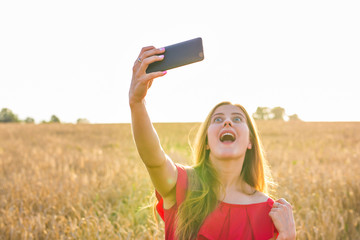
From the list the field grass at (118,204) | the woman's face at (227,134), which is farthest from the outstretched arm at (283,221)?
the field grass at (118,204)

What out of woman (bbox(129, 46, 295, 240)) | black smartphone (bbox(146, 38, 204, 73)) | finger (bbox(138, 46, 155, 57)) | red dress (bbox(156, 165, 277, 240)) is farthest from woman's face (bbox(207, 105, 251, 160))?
finger (bbox(138, 46, 155, 57))

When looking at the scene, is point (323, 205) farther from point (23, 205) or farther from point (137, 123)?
point (23, 205)

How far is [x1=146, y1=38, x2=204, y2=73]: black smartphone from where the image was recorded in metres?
1.57

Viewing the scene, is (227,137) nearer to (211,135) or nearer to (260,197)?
(211,135)

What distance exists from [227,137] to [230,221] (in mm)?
489

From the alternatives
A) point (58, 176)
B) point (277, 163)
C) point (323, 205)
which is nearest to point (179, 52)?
point (323, 205)

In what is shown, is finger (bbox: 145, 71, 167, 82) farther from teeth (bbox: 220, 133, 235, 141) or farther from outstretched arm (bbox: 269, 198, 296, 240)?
outstretched arm (bbox: 269, 198, 296, 240)

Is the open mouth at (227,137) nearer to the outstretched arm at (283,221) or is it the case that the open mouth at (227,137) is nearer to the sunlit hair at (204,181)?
the sunlit hair at (204,181)

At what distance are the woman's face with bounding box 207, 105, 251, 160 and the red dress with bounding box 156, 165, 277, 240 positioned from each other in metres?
0.25

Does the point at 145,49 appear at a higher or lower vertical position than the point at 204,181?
higher

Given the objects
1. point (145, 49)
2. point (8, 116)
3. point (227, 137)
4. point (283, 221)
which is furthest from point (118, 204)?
point (8, 116)

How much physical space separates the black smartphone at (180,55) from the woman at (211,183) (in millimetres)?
34

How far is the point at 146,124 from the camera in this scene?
5.34 feet

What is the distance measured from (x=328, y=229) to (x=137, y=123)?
244 cm
